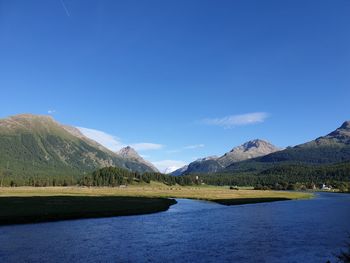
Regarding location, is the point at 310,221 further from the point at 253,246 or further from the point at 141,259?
the point at 141,259

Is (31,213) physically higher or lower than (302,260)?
higher

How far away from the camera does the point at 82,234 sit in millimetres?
59562

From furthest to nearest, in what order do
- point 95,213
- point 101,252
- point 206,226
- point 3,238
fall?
point 95,213, point 206,226, point 3,238, point 101,252

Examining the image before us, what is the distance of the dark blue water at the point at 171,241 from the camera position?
4469 cm

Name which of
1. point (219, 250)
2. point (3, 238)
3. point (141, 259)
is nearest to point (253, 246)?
point (219, 250)

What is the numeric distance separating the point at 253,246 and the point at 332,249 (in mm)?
9878

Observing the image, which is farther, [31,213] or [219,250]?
[31,213]

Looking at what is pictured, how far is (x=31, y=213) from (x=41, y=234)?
22239 millimetres

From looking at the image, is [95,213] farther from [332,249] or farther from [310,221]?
[332,249]

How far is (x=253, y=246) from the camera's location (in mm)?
52281

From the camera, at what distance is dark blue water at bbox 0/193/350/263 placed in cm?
4469

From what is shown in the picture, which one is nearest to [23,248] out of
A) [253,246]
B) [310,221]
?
[253,246]

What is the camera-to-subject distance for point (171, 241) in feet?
184

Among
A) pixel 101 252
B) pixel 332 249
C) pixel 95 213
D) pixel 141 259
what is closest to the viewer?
pixel 141 259
